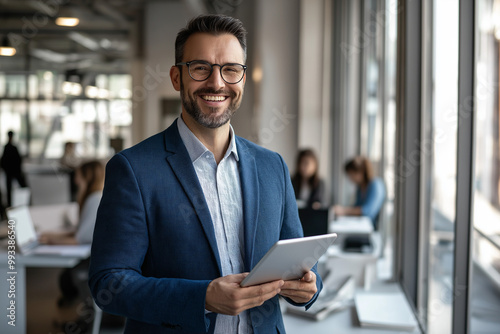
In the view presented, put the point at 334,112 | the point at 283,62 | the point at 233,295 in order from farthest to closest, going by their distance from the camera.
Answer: the point at 283,62
the point at 334,112
the point at 233,295

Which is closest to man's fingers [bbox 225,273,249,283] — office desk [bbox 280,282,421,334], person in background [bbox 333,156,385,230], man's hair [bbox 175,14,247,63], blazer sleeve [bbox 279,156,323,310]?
blazer sleeve [bbox 279,156,323,310]

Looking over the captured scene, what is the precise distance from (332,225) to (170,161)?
2.96m

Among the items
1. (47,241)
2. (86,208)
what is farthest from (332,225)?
(47,241)

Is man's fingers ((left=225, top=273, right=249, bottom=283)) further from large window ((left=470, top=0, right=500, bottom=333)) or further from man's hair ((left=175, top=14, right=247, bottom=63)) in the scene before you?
large window ((left=470, top=0, right=500, bottom=333))

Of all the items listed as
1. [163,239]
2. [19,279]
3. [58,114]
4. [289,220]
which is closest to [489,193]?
[19,279]

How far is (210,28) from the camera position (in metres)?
1.32

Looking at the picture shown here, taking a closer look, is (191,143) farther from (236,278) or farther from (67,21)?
(67,21)

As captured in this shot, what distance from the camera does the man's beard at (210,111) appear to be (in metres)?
1.30

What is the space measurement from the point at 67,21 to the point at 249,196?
28.2ft

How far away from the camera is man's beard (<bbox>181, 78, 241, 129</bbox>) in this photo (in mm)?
1302

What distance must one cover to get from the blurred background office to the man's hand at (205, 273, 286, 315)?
0.67 metres

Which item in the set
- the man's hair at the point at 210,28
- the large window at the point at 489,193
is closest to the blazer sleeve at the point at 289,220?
the man's hair at the point at 210,28

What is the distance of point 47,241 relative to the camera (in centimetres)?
369

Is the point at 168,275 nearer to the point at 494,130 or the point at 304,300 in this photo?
the point at 304,300
